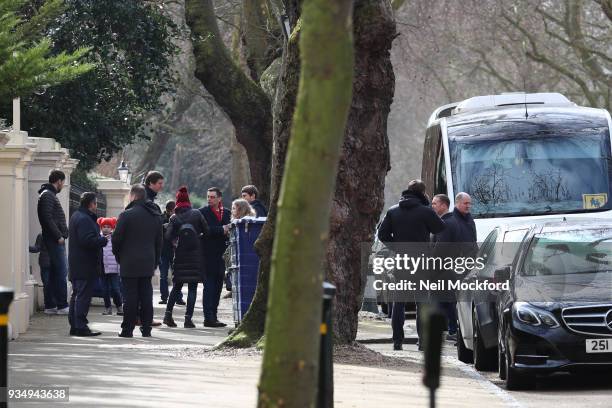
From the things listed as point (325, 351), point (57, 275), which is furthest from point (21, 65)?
point (57, 275)

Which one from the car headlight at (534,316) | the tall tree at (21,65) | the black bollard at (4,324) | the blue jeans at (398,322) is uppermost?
the tall tree at (21,65)

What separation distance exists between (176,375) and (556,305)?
3247 mm

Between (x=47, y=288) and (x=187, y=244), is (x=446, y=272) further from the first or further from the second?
(x=47, y=288)

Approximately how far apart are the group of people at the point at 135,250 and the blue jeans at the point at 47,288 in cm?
1

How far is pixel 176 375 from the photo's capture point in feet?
44.7

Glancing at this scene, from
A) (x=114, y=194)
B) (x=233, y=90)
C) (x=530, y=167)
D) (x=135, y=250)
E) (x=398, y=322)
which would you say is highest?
(x=233, y=90)

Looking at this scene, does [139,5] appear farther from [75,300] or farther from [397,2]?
[75,300]

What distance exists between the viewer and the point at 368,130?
1642 centimetres

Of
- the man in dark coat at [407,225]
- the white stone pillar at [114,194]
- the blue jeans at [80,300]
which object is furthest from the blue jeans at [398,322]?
the white stone pillar at [114,194]

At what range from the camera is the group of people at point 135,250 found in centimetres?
1864

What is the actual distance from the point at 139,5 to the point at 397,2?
8087 mm

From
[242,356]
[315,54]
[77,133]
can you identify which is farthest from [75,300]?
[315,54]

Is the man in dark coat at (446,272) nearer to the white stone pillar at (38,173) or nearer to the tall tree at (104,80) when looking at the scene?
the white stone pillar at (38,173)

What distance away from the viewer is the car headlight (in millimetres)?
13664
